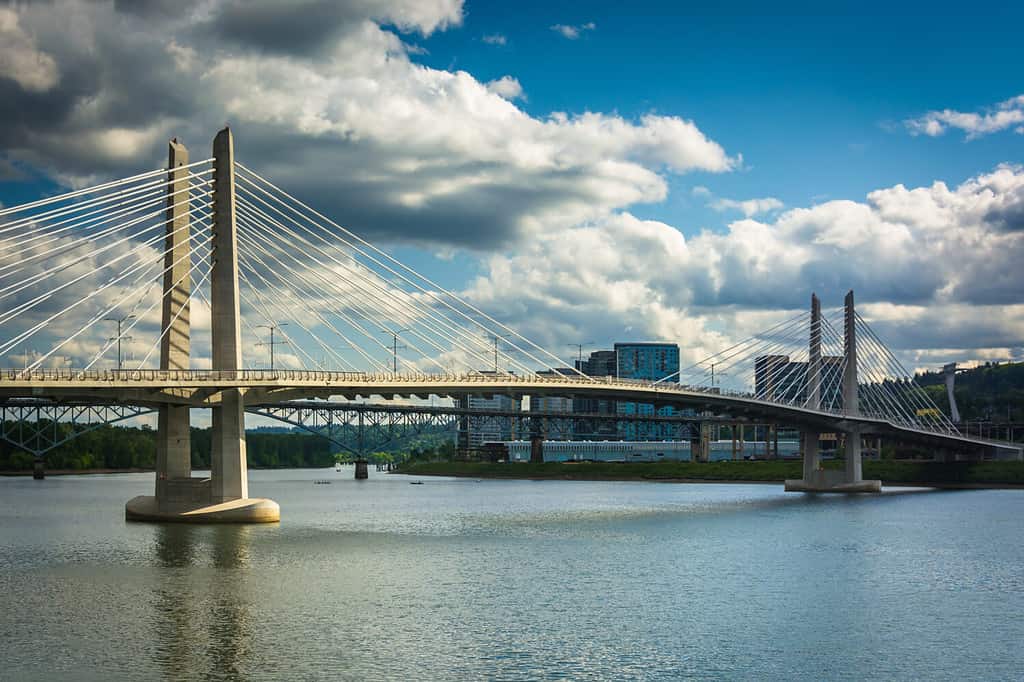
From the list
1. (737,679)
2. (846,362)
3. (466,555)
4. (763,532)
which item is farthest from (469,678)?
(846,362)

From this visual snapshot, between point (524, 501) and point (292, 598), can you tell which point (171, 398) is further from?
point (524, 501)

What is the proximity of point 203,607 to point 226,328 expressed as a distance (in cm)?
2744

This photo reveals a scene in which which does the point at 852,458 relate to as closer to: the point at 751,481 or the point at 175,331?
the point at 751,481

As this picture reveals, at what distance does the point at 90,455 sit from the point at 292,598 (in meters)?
163

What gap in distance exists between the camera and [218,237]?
62625 millimetres

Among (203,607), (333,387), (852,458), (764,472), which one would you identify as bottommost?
(764,472)

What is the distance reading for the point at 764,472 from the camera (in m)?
139

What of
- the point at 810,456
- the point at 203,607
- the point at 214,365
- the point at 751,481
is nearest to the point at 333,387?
the point at 214,365

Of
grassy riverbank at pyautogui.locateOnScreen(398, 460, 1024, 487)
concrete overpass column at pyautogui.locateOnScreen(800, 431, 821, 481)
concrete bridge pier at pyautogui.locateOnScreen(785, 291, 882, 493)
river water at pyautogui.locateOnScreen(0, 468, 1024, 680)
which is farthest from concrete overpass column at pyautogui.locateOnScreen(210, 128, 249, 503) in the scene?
grassy riverbank at pyautogui.locateOnScreen(398, 460, 1024, 487)

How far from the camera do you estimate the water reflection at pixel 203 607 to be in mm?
28516

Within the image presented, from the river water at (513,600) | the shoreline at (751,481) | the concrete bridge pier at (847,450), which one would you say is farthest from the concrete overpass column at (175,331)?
the shoreline at (751,481)

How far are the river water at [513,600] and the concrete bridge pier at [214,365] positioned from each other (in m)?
2.66

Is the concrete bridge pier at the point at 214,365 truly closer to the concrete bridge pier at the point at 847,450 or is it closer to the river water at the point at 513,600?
the river water at the point at 513,600

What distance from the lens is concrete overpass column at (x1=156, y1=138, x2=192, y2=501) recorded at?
63469 millimetres
